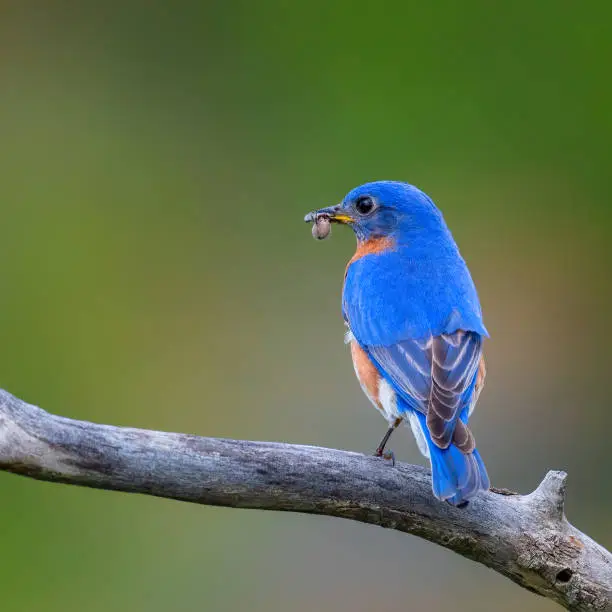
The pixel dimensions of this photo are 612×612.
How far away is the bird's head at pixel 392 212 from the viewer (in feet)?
18.0

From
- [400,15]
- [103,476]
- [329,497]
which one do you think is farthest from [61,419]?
[400,15]

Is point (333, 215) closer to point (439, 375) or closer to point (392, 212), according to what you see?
point (392, 212)

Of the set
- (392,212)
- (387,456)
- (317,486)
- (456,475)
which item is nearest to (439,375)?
(387,456)

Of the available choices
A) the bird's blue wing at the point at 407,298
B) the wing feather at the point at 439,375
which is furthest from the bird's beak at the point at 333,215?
the wing feather at the point at 439,375

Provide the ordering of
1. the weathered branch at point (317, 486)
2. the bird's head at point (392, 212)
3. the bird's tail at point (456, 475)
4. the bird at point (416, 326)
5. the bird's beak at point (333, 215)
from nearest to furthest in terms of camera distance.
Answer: the weathered branch at point (317, 486) < the bird's tail at point (456, 475) < the bird at point (416, 326) < the bird's head at point (392, 212) < the bird's beak at point (333, 215)

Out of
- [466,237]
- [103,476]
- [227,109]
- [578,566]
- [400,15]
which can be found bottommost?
[578,566]

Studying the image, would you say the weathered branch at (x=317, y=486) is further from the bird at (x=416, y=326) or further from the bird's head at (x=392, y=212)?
the bird's head at (x=392, y=212)

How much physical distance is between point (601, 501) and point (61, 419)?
234 inches

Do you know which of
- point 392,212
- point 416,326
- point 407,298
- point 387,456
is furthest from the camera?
point 392,212

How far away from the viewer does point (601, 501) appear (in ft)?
27.5

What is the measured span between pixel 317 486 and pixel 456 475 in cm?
52

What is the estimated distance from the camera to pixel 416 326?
4656mm

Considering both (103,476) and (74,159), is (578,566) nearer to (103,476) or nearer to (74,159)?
(103,476)

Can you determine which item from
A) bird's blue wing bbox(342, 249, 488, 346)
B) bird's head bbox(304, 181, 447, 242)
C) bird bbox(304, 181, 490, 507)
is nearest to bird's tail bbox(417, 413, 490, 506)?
bird bbox(304, 181, 490, 507)
